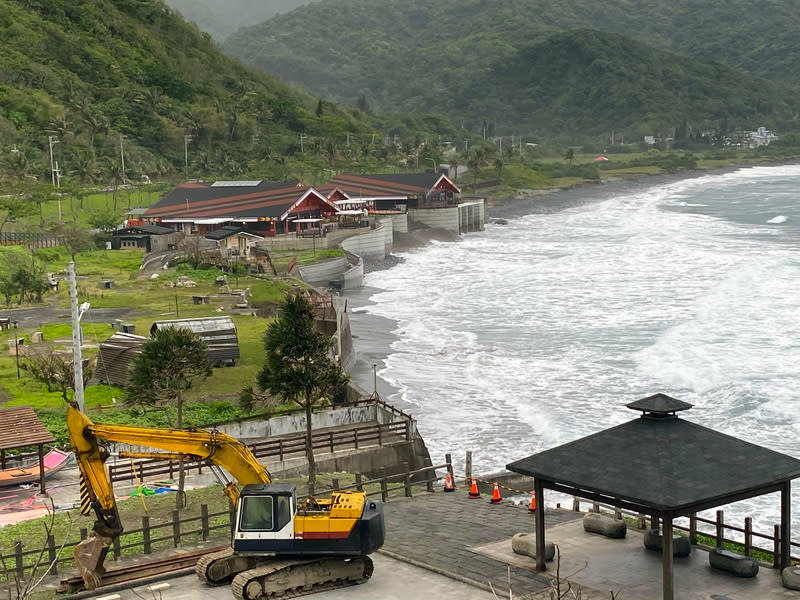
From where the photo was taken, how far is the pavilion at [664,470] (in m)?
19.2

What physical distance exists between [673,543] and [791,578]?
2.37 metres

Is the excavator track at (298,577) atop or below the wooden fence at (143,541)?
atop

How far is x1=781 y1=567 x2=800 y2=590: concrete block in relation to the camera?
2006 cm

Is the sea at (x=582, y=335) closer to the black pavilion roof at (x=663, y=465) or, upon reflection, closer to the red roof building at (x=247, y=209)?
the red roof building at (x=247, y=209)

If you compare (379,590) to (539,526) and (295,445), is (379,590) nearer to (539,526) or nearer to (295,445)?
Result: (539,526)

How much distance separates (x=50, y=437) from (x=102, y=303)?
97.6ft

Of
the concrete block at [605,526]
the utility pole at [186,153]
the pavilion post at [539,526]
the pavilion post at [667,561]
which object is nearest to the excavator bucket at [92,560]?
the pavilion post at [539,526]

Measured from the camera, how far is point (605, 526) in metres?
23.6

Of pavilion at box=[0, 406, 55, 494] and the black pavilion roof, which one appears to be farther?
pavilion at box=[0, 406, 55, 494]

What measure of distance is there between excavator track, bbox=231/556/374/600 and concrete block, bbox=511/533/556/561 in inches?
120

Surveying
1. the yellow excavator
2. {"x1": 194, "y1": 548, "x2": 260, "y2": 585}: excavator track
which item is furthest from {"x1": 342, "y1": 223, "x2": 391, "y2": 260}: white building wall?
{"x1": 194, "y1": 548, "x2": 260, "y2": 585}: excavator track

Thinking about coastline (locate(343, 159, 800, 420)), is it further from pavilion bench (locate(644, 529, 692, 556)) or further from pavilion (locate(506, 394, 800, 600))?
pavilion (locate(506, 394, 800, 600))

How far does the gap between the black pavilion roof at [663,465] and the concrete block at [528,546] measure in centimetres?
163

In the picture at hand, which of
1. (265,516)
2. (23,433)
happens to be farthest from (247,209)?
(265,516)
